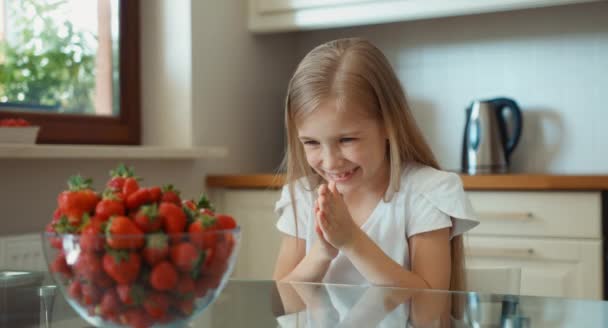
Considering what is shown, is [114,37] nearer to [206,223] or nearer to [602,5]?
[602,5]

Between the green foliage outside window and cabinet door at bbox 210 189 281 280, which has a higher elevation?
the green foliage outside window

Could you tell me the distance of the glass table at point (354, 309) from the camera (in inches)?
32.3

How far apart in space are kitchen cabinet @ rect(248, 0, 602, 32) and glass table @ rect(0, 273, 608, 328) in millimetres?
1398

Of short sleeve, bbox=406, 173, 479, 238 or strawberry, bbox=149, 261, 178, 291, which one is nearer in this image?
strawberry, bbox=149, 261, 178, 291

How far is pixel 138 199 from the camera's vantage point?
2.26 feet

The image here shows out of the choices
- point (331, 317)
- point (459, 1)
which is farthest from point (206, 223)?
point (459, 1)

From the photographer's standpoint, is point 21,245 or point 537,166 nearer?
point 21,245

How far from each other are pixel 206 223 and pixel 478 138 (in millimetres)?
1833

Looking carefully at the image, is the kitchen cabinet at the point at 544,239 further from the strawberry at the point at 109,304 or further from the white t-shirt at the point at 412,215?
the strawberry at the point at 109,304

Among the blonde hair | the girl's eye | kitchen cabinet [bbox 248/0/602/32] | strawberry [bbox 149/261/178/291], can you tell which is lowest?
strawberry [bbox 149/261/178/291]

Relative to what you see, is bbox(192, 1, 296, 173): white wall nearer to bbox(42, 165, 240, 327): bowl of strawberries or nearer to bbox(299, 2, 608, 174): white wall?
bbox(299, 2, 608, 174): white wall

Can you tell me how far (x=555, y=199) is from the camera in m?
1.98

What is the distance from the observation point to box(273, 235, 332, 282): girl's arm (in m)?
1.23

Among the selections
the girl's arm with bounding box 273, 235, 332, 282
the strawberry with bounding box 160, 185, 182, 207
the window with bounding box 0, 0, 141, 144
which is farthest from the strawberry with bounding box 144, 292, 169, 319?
the window with bounding box 0, 0, 141, 144
